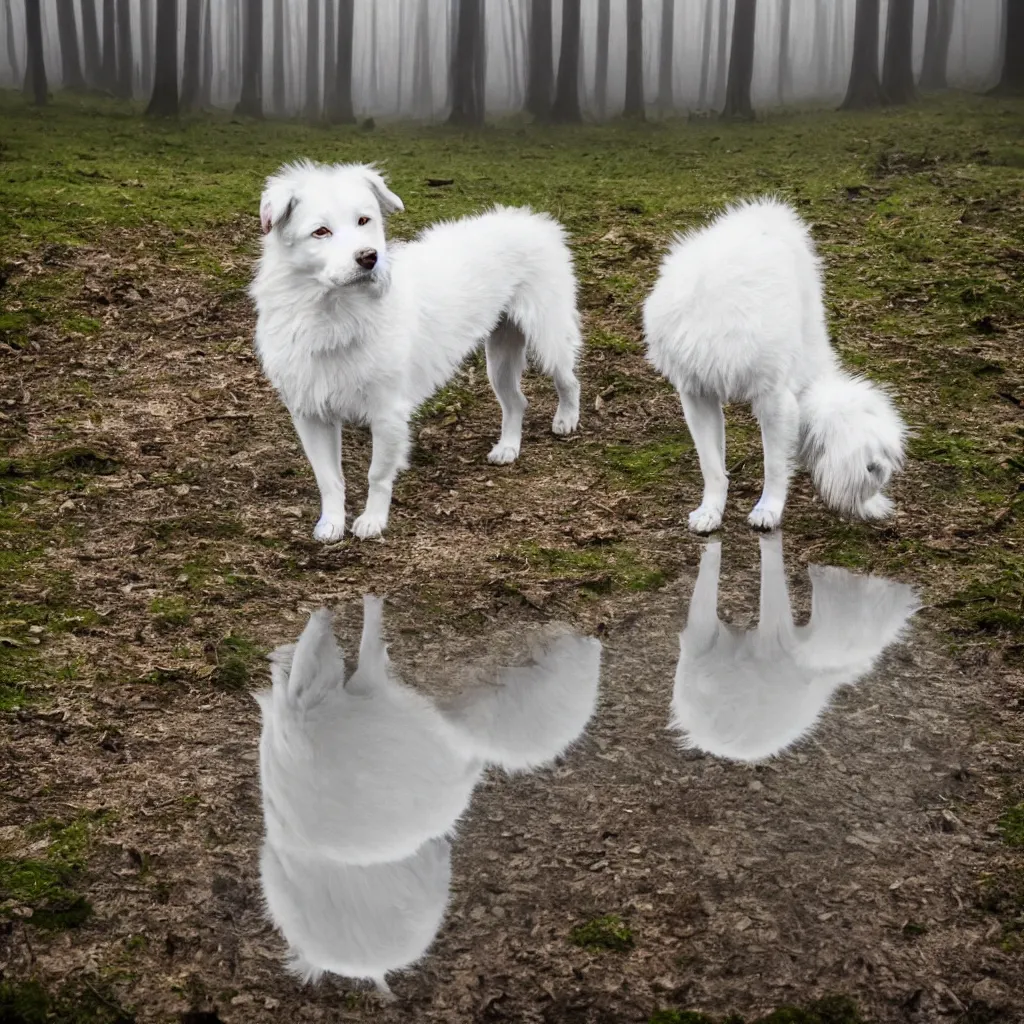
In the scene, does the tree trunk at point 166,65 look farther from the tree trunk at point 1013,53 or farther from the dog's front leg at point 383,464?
the dog's front leg at point 383,464

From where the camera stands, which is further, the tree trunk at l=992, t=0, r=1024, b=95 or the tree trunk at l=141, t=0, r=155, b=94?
the tree trunk at l=141, t=0, r=155, b=94

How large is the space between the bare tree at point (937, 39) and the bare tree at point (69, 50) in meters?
12.9

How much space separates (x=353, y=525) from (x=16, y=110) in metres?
13.4

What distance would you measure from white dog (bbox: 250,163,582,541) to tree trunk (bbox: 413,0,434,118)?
39.2 ft

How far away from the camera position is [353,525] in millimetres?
5660

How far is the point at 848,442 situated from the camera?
5.44 metres

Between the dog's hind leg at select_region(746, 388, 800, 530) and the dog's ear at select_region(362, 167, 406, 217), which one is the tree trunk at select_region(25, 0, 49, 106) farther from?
the dog's hind leg at select_region(746, 388, 800, 530)

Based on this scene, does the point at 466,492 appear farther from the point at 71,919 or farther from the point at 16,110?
the point at 16,110

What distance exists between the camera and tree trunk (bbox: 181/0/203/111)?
17000 mm

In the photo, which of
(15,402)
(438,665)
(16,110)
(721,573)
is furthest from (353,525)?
(16,110)

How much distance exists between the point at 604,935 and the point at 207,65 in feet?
56.8

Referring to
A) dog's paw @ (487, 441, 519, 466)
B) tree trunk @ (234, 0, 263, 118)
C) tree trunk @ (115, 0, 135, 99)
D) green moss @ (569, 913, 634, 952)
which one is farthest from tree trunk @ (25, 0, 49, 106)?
green moss @ (569, 913, 634, 952)

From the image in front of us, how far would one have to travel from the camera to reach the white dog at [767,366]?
529 cm

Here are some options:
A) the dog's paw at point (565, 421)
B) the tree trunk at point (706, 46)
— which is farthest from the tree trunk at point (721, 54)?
the dog's paw at point (565, 421)
